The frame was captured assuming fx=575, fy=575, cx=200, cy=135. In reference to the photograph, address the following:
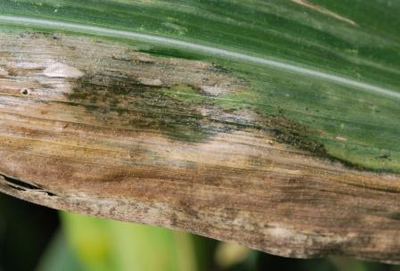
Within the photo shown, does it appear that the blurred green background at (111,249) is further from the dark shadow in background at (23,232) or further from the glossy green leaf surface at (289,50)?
the glossy green leaf surface at (289,50)

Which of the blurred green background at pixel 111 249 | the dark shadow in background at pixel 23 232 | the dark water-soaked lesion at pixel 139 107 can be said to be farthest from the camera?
the dark shadow in background at pixel 23 232

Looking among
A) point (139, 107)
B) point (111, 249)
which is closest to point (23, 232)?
point (111, 249)

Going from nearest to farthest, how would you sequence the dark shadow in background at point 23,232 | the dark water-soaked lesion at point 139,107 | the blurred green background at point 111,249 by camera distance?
the dark water-soaked lesion at point 139,107, the blurred green background at point 111,249, the dark shadow in background at point 23,232

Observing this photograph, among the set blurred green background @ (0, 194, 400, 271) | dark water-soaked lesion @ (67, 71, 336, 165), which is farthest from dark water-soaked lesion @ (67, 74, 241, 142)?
blurred green background @ (0, 194, 400, 271)

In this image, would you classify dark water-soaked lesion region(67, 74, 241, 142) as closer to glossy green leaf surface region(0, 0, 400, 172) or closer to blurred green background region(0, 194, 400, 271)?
glossy green leaf surface region(0, 0, 400, 172)

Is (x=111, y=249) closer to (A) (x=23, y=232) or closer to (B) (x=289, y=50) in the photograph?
(B) (x=289, y=50)

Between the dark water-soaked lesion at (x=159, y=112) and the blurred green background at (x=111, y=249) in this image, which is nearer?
the dark water-soaked lesion at (x=159, y=112)

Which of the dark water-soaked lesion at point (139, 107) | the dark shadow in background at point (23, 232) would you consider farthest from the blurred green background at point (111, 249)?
the dark water-soaked lesion at point (139, 107)

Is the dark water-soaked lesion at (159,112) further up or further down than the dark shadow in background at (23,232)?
further up

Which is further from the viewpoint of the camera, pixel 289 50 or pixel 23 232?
pixel 23 232

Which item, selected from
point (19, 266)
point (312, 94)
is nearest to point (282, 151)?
point (312, 94)
